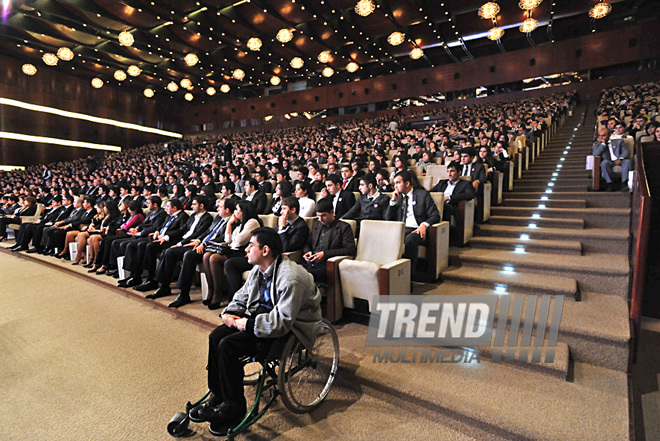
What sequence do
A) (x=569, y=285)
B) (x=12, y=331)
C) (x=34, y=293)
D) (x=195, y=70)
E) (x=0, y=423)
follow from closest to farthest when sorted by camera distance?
(x=0, y=423) → (x=569, y=285) → (x=12, y=331) → (x=34, y=293) → (x=195, y=70)

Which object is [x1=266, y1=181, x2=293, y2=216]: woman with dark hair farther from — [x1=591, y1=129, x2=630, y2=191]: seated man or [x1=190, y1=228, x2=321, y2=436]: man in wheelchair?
[x1=591, y1=129, x2=630, y2=191]: seated man

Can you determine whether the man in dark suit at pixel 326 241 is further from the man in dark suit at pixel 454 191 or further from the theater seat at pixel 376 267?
the man in dark suit at pixel 454 191

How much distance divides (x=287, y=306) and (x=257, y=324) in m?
0.14

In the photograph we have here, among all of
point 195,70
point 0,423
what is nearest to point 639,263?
point 0,423

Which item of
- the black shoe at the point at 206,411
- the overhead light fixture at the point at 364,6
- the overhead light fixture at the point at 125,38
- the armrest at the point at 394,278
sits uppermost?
the overhead light fixture at the point at 364,6

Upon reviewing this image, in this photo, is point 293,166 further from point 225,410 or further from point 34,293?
point 225,410

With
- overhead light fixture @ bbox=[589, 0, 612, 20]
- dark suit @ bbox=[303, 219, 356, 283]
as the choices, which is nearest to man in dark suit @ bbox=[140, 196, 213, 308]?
dark suit @ bbox=[303, 219, 356, 283]

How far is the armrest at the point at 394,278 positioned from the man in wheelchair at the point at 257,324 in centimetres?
63

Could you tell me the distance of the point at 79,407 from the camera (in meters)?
1.60

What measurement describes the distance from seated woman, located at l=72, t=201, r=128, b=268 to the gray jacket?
340cm

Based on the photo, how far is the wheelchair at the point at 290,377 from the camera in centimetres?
Result: 139

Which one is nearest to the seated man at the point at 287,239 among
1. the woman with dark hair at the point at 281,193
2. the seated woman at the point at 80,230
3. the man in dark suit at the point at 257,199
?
the woman with dark hair at the point at 281,193

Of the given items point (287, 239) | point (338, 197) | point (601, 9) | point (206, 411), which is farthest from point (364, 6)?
point (206, 411)

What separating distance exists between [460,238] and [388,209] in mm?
684
